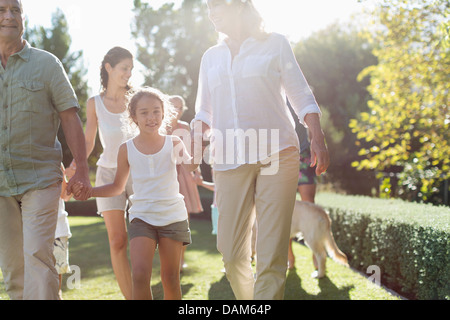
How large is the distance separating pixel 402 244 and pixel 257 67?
3.04m

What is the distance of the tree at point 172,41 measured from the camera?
32.1 meters

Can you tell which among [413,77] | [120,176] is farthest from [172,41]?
[120,176]

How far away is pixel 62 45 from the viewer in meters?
32.4

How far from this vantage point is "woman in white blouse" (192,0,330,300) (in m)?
3.24

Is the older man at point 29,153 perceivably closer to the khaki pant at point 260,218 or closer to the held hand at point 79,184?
the held hand at point 79,184

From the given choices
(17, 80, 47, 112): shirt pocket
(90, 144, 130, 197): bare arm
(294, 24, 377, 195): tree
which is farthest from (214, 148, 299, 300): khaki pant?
(294, 24, 377, 195): tree

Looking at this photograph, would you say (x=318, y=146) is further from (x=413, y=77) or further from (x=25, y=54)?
(x=413, y=77)

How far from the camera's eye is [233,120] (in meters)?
3.34

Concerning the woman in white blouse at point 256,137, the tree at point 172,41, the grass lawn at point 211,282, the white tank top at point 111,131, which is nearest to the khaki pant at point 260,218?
the woman in white blouse at point 256,137

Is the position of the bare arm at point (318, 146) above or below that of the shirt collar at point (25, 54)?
below

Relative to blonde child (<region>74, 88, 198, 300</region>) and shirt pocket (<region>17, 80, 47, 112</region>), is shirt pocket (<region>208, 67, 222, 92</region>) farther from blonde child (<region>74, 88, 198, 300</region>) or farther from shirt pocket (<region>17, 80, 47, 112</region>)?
shirt pocket (<region>17, 80, 47, 112</region>)

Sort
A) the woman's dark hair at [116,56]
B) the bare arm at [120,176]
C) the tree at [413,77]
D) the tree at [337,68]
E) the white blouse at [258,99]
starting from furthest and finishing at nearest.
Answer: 1. the tree at [337,68]
2. the tree at [413,77]
3. the woman's dark hair at [116,56]
4. the bare arm at [120,176]
5. the white blouse at [258,99]

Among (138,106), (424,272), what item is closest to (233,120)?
(138,106)

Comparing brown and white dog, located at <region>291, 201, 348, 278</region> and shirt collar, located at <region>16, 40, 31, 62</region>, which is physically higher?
shirt collar, located at <region>16, 40, 31, 62</region>
